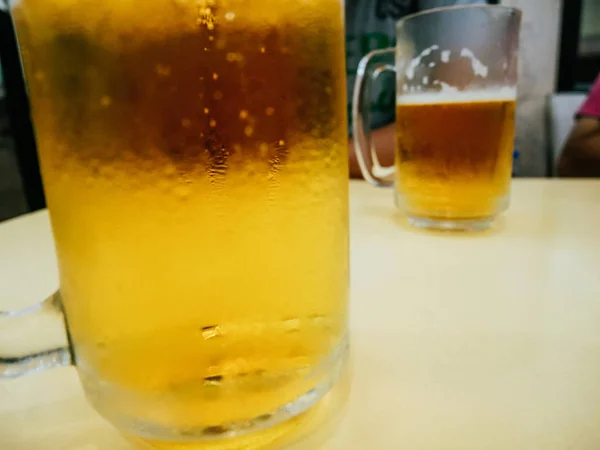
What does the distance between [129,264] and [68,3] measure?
0.11 meters

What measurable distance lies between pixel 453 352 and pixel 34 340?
0.24 m

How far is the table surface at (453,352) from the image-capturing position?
25cm

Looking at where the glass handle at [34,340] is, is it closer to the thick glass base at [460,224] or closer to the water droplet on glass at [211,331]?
the water droplet on glass at [211,331]

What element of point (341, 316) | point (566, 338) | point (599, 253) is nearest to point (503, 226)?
point (599, 253)

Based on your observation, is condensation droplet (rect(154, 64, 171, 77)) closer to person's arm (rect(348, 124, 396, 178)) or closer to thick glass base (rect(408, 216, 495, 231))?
thick glass base (rect(408, 216, 495, 231))

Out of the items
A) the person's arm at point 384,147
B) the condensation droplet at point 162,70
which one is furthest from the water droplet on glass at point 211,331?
the person's arm at point 384,147

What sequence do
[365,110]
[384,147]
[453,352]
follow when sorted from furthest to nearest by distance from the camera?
[384,147] → [365,110] → [453,352]

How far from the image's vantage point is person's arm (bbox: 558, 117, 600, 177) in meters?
1.80

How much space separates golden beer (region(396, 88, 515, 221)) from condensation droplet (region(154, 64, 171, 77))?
0.43 meters

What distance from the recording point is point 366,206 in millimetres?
785

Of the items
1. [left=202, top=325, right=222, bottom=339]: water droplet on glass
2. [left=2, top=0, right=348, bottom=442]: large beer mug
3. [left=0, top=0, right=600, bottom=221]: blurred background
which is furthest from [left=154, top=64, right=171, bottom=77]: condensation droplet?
[left=0, top=0, right=600, bottom=221]: blurred background

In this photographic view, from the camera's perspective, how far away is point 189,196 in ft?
0.71

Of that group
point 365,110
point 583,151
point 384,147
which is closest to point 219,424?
point 365,110

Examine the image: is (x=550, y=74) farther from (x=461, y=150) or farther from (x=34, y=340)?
(x=34, y=340)
